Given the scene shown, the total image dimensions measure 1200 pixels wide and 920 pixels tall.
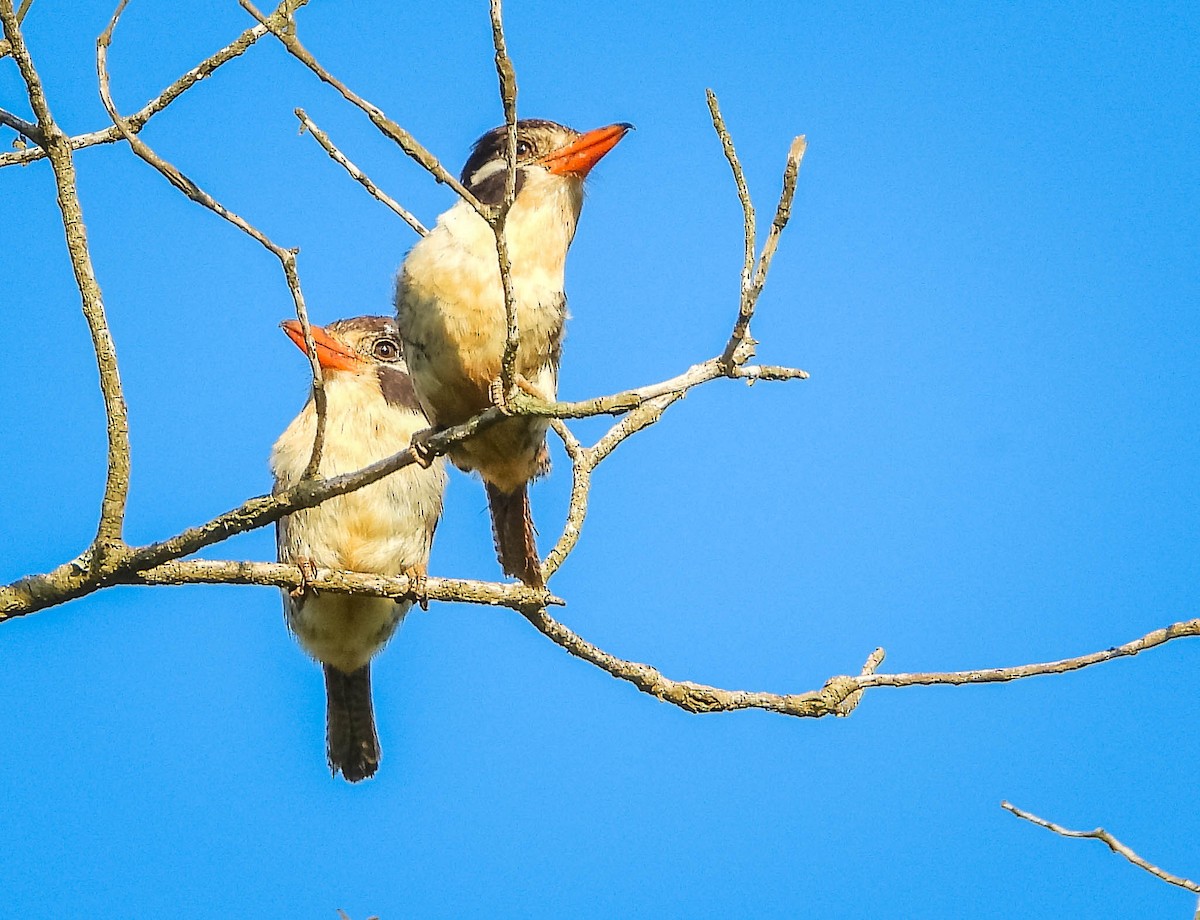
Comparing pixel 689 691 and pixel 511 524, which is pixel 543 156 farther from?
pixel 689 691

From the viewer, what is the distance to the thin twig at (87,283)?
3.37 m

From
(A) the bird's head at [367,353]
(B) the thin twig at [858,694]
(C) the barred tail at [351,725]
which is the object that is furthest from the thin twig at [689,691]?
(C) the barred tail at [351,725]

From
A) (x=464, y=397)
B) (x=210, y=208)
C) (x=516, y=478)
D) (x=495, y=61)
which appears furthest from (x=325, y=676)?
(x=495, y=61)

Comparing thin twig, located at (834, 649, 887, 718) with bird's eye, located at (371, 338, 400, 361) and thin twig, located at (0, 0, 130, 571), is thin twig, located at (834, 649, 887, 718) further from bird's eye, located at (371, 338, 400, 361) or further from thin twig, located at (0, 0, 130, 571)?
bird's eye, located at (371, 338, 400, 361)

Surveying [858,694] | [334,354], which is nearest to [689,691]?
[858,694]

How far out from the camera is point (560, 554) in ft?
17.3

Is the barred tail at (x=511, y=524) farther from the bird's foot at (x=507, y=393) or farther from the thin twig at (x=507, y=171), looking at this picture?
the thin twig at (x=507, y=171)

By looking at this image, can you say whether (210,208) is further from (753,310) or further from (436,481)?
(436,481)

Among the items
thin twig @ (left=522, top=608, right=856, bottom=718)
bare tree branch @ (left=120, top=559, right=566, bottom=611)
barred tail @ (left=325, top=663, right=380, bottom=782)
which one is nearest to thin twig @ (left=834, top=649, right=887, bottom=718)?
thin twig @ (left=522, top=608, right=856, bottom=718)

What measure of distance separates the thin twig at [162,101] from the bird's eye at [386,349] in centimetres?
348

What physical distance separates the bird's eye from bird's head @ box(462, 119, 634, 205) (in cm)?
206

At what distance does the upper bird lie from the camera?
534cm

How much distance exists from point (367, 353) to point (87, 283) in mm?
4411

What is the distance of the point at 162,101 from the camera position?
14.6 feet
